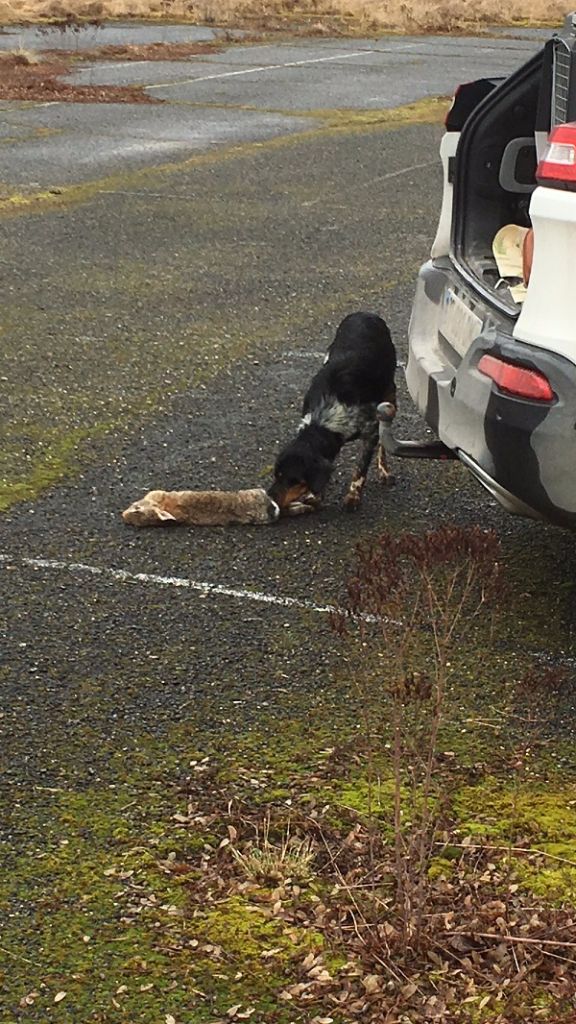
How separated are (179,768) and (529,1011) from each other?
1.28 metres

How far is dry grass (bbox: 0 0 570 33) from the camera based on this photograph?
37.4 meters

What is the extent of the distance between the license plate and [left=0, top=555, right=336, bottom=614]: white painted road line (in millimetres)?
974

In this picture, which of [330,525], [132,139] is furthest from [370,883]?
[132,139]

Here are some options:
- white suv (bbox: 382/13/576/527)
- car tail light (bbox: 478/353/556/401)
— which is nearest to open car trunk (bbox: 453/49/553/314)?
white suv (bbox: 382/13/576/527)

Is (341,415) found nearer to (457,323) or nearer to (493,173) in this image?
Result: (457,323)

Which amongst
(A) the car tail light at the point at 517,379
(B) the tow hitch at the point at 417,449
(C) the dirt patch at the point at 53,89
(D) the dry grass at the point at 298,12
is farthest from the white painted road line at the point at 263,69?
(A) the car tail light at the point at 517,379

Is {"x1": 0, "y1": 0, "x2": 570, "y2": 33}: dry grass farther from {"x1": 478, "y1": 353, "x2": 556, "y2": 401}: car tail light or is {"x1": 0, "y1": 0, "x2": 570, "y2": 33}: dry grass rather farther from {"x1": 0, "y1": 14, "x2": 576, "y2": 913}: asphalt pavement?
{"x1": 478, "y1": 353, "x2": 556, "y2": 401}: car tail light

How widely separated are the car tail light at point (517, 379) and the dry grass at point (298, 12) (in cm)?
3247

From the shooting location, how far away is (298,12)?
1603 inches

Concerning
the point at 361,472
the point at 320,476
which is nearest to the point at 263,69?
the point at 361,472

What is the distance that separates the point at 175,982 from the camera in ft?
10.7

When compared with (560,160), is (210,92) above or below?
below

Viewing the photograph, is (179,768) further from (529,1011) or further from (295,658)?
(529,1011)

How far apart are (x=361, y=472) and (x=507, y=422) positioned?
168 cm
